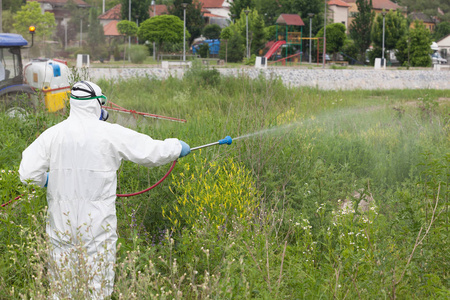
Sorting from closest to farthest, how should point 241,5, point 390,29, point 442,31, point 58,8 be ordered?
point 390,29 → point 241,5 → point 58,8 → point 442,31

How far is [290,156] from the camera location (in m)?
7.34

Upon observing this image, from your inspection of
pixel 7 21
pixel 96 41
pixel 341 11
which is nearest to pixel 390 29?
pixel 96 41

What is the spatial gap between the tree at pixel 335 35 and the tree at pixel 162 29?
1188cm

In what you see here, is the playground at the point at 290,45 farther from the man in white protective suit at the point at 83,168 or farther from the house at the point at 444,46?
the man in white protective suit at the point at 83,168

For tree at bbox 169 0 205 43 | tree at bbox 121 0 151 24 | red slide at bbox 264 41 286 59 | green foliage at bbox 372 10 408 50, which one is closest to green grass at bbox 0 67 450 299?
red slide at bbox 264 41 286 59

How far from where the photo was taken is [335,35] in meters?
48.3

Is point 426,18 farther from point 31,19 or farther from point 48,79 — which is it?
point 48,79

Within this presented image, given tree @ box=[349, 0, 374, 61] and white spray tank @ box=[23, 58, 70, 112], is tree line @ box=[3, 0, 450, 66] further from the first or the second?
white spray tank @ box=[23, 58, 70, 112]

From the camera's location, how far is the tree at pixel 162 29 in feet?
145

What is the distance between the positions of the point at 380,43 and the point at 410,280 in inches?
1745

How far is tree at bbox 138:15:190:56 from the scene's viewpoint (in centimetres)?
4406

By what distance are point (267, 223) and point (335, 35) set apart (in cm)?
4524

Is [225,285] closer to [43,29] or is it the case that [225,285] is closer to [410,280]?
[410,280]

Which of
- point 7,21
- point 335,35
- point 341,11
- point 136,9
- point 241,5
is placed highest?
point 341,11
